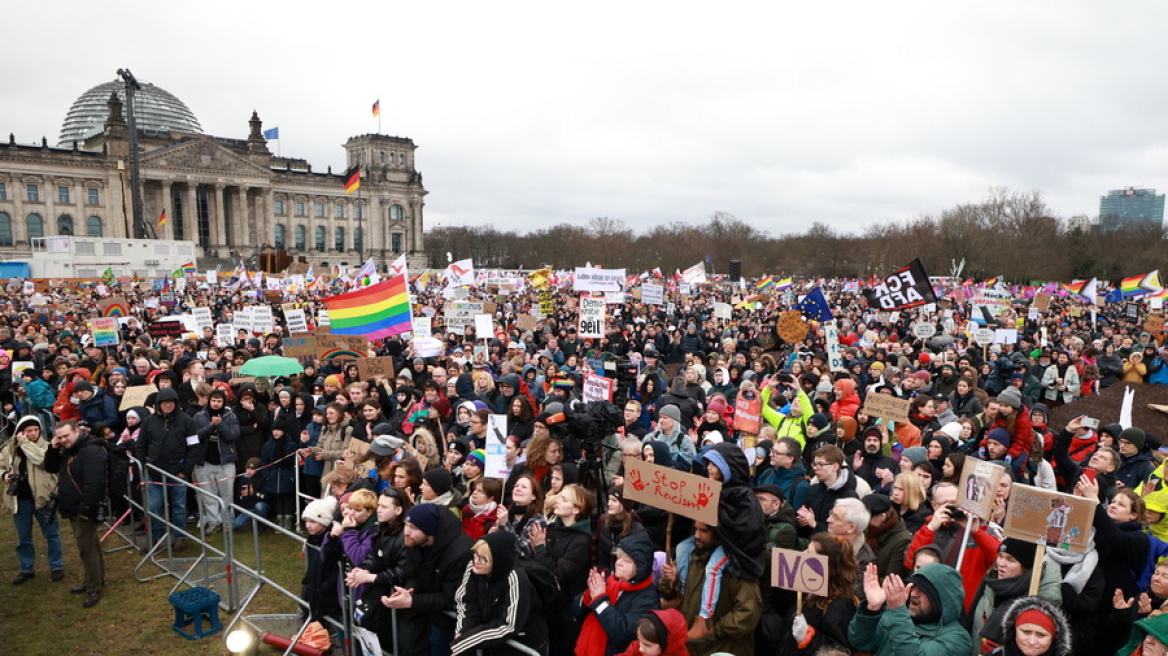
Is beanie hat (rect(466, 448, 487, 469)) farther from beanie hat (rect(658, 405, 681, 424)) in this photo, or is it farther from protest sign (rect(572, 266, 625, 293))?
protest sign (rect(572, 266, 625, 293))

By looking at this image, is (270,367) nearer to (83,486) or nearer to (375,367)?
Answer: (375,367)

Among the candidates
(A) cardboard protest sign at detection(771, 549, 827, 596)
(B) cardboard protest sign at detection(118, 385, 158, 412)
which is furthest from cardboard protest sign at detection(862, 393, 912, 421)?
(B) cardboard protest sign at detection(118, 385, 158, 412)

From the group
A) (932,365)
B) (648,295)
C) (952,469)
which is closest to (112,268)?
(648,295)

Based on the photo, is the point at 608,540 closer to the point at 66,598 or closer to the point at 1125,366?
the point at 66,598

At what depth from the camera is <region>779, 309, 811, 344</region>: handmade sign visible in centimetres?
1606

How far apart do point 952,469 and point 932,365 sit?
9.37 m

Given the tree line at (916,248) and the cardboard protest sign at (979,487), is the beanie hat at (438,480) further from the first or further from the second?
the tree line at (916,248)

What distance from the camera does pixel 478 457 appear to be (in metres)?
7.27

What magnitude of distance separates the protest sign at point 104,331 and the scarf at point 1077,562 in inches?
651

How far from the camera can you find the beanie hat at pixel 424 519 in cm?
482

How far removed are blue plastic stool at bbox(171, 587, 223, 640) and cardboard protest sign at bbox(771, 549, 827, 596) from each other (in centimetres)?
547

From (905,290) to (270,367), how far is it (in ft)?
38.0

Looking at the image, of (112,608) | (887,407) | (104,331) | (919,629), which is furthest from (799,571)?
(104,331)

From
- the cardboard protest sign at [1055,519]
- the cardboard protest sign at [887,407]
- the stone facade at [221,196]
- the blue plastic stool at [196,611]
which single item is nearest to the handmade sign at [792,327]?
the cardboard protest sign at [887,407]
